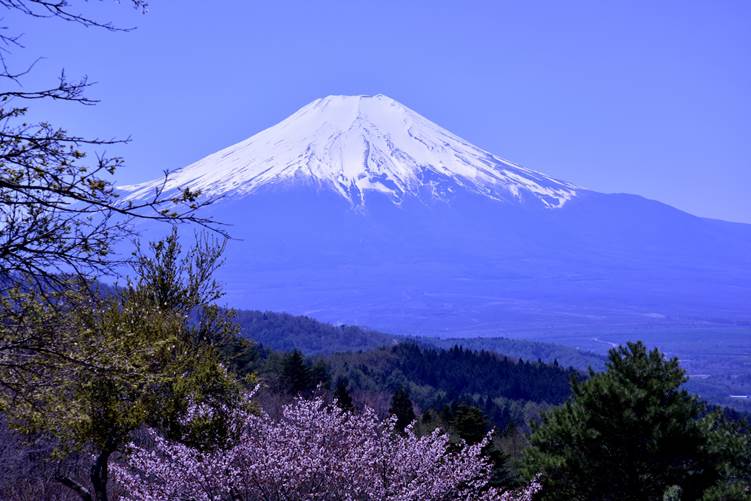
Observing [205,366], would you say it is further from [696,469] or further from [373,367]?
[373,367]

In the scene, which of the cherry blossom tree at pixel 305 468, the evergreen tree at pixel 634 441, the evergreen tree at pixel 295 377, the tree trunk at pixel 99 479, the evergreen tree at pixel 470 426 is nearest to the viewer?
the cherry blossom tree at pixel 305 468

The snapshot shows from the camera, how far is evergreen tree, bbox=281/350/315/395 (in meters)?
61.5

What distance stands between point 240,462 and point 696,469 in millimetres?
11539

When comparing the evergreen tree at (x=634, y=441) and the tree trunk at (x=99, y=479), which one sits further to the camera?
the evergreen tree at (x=634, y=441)

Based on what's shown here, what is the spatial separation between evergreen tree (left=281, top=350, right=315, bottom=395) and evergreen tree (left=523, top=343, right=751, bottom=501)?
43762 mm

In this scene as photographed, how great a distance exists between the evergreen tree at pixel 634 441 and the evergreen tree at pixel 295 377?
4376cm

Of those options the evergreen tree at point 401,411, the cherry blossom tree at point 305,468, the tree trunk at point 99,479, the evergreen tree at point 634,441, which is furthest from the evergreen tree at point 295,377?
the cherry blossom tree at point 305,468

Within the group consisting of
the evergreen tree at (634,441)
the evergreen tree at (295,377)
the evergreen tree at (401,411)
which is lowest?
the evergreen tree at (401,411)

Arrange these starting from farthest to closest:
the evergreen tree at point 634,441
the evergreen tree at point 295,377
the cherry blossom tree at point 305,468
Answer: the evergreen tree at point 295,377, the evergreen tree at point 634,441, the cherry blossom tree at point 305,468

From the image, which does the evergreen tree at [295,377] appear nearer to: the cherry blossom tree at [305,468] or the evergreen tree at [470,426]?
the evergreen tree at [470,426]

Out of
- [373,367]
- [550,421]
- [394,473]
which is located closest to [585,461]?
[550,421]

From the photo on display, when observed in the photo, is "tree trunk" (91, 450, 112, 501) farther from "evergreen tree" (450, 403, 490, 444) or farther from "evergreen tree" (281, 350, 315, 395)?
"evergreen tree" (281, 350, 315, 395)

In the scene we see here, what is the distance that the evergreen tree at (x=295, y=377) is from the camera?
61.5 metres

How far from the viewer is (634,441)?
1777 cm
